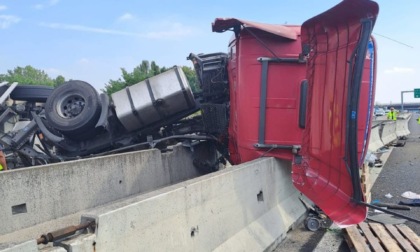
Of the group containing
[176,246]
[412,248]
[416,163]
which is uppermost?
[176,246]

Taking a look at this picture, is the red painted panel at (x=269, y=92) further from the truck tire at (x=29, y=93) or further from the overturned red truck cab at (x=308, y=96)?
the truck tire at (x=29, y=93)

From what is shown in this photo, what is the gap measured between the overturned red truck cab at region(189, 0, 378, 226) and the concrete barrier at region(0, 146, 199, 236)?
4.65ft

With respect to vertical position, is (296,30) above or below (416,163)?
above

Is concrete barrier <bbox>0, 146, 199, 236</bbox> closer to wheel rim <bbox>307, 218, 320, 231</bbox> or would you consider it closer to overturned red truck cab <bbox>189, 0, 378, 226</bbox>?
overturned red truck cab <bbox>189, 0, 378, 226</bbox>

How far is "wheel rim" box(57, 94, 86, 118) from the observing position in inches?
285

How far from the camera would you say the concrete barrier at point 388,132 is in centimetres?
1700

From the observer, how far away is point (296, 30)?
5824mm

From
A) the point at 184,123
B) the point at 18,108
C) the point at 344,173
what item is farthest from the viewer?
the point at 18,108

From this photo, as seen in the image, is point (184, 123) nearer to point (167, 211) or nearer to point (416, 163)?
point (167, 211)

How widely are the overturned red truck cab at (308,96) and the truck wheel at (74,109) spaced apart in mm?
1943

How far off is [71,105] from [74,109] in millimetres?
98

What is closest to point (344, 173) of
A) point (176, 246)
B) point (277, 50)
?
point (176, 246)

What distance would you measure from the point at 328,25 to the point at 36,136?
6056mm

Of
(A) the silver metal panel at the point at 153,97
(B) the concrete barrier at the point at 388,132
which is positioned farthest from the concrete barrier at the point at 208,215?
(B) the concrete barrier at the point at 388,132
